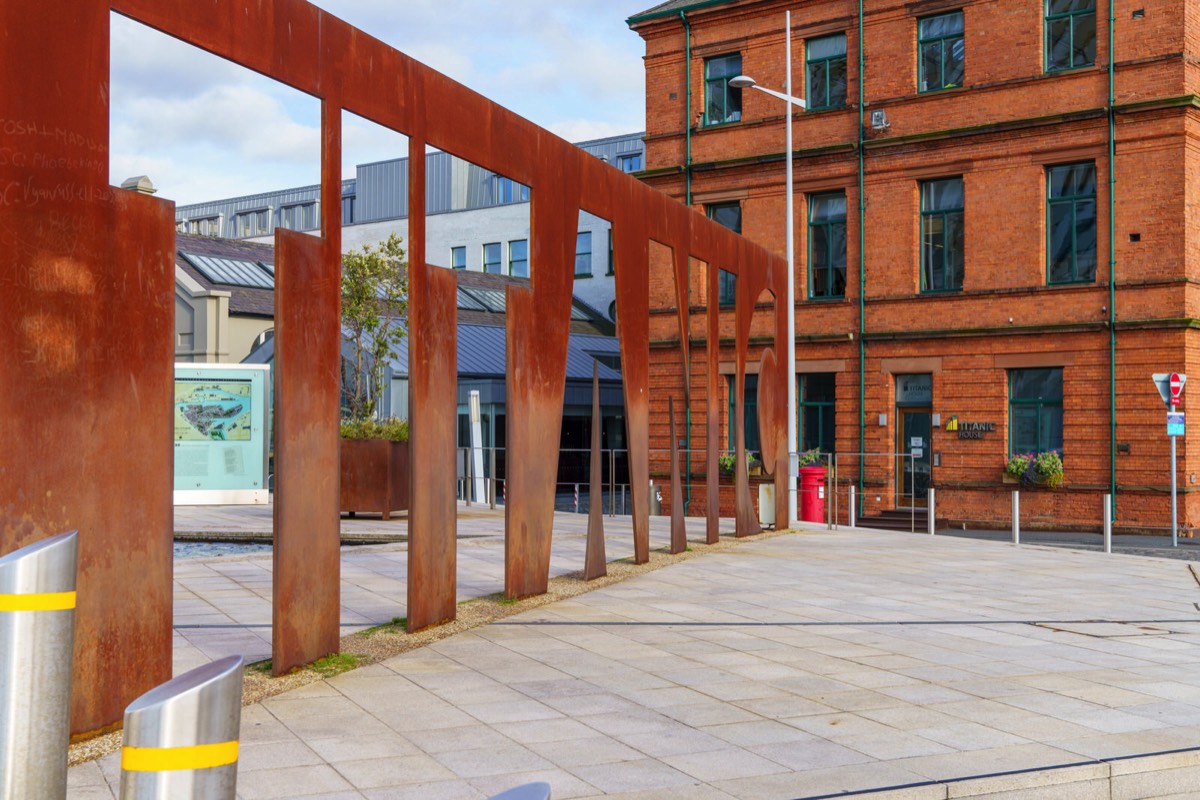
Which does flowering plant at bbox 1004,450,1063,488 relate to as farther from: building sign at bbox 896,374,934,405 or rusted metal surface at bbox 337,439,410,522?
rusted metal surface at bbox 337,439,410,522

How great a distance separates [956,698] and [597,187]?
6.89 m

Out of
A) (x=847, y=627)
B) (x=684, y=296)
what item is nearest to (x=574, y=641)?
(x=847, y=627)

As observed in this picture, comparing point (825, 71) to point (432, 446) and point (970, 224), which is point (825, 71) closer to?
point (970, 224)

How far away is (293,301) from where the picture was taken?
25.1 feet

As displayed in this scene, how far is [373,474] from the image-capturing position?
63.8 ft

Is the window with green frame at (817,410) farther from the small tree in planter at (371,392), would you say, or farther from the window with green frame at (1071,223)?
the small tree in planter at (371,392)

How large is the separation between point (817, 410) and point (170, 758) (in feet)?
92.0

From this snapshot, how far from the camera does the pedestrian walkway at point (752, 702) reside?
18.0 ft

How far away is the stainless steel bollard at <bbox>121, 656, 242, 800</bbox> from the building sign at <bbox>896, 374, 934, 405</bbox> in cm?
2662

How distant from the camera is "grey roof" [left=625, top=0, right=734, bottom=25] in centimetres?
3120

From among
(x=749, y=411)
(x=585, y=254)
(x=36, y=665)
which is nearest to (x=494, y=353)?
(x=749, y=411)

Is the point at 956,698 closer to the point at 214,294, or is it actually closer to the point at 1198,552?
the point at 1198,552

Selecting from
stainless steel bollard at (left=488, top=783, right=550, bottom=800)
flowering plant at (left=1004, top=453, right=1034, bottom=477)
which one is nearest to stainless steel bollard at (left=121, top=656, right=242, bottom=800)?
stainless steel bollard at (left=488, top=783, right=550, bottom=800)

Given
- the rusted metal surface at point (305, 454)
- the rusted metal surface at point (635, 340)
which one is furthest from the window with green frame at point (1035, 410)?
the rusted metal surface at point (305, 454)
